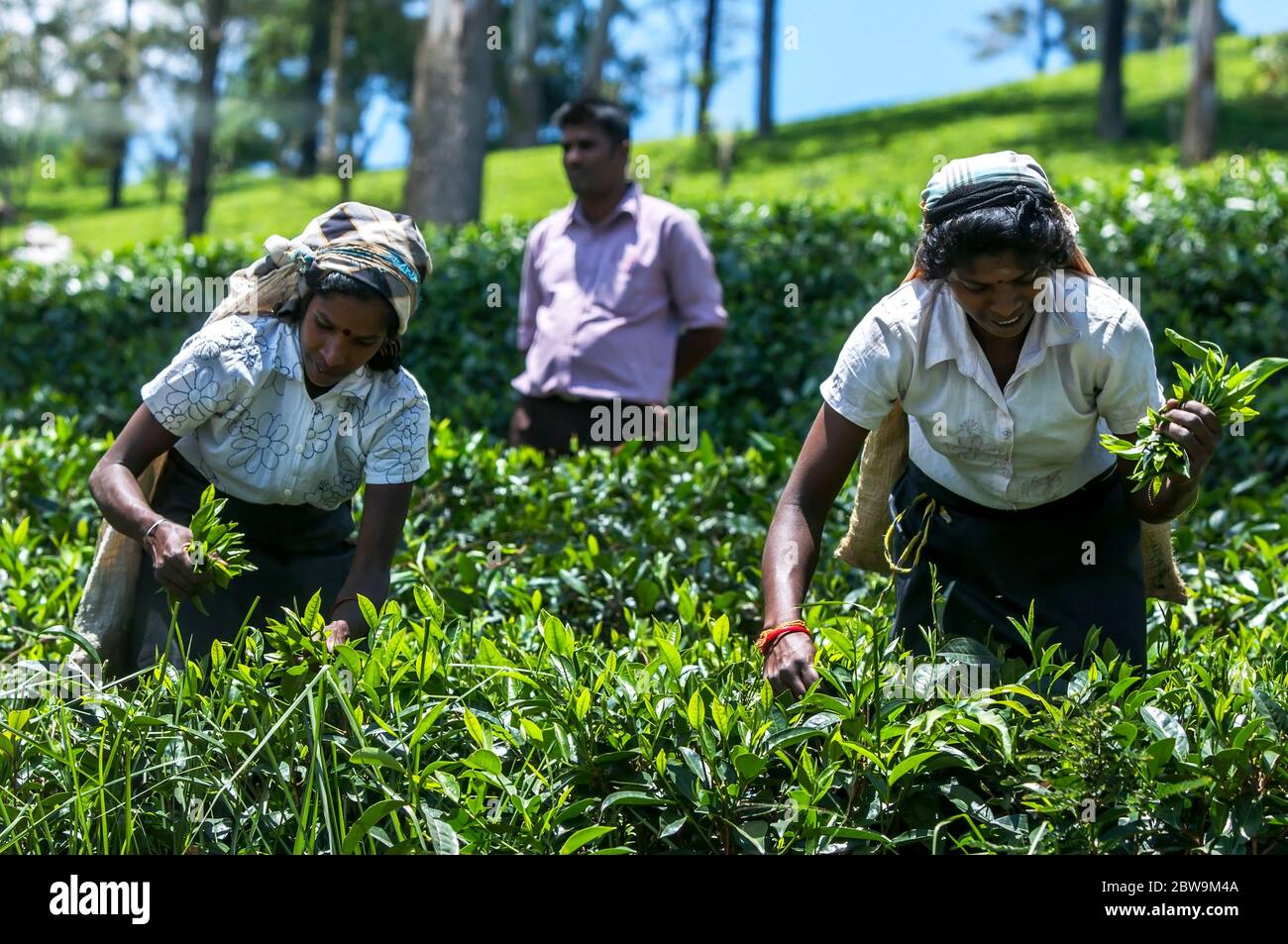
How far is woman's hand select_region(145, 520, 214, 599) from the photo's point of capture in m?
2.88

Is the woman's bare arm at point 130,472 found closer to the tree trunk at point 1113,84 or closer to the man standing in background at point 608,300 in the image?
the man standing in background at point 608,300

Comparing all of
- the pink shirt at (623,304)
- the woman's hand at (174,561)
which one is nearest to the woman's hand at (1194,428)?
the woman's hand at (174,561)

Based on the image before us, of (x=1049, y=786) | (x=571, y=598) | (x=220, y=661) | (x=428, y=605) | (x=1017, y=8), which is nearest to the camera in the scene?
(x=1049, y=786)

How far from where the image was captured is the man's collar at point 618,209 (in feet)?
18.8

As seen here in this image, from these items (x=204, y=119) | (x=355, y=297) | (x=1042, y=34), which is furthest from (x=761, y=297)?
(x=1042, y=34)

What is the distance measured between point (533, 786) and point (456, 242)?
662 cm

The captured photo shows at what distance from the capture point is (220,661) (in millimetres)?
2729

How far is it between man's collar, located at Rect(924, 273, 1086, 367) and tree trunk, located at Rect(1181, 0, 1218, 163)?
17.9 meters

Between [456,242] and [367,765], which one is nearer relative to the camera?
[367,765]

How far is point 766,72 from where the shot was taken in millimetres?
30906

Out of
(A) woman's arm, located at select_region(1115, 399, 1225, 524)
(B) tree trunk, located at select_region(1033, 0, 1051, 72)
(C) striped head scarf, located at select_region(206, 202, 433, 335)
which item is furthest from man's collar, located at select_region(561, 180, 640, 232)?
(B) tree trunk, located at select_region(1033, 0, 1051, 72)

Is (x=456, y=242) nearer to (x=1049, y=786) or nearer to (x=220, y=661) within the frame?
(x=220, y=661)
